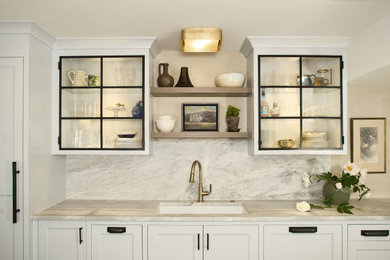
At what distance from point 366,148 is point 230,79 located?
157cm

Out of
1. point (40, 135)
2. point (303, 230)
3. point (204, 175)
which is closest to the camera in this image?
point (303, 230)

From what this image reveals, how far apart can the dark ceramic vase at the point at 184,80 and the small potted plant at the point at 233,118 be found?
0.45 m

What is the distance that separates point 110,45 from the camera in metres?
2.47

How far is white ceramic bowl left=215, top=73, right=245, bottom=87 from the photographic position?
2.54m

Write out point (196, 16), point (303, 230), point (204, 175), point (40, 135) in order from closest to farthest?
1. point (196, 16)
2. point (303, 230)
3. point (40, 135)
4. point (204, 175)

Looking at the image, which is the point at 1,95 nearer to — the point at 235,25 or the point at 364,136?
the point at 235,25

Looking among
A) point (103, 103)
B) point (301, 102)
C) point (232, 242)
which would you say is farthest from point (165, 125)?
point (301, 102)

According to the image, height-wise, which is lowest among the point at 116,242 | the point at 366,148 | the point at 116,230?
the point at 116,242

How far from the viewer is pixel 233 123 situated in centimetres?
259

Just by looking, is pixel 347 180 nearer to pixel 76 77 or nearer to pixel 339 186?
pixel 339 186

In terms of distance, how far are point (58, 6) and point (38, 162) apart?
1.23 metres

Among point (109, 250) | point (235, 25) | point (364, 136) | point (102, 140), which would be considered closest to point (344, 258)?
point (364, 136)

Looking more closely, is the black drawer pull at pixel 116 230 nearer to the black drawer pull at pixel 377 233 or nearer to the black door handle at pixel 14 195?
the black door handle at pixel 14 195

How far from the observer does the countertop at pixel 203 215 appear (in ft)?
7.01
